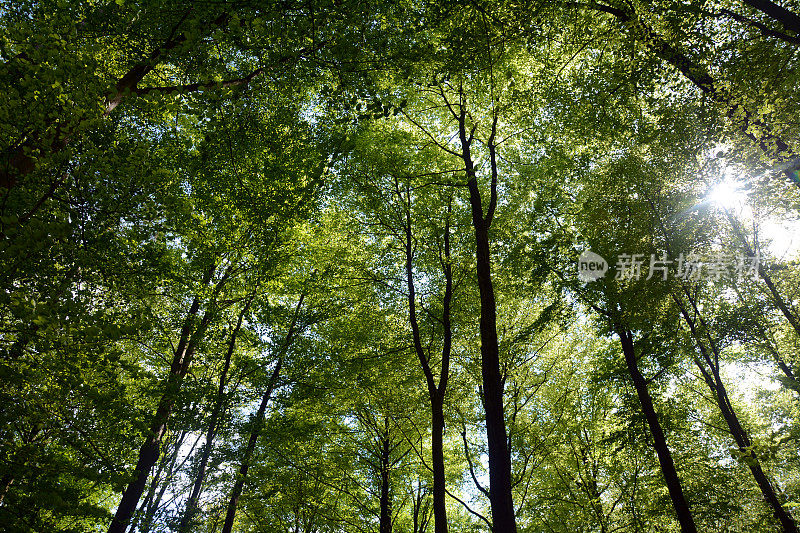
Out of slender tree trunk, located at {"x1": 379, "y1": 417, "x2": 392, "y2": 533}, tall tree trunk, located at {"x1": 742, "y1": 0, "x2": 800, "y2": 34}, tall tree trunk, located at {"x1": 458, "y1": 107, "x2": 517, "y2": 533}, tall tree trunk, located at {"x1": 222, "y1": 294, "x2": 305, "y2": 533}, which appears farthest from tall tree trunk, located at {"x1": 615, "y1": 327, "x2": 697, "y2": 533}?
tall tree trunk, located at {"x1": 222, "y1": 294, "x2": 305, "y2": 533}

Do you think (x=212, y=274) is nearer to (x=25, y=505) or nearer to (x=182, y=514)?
(x=182, y=514)

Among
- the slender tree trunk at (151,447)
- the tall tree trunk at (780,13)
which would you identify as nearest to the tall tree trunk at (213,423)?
the slender tree trunk at (151,447)

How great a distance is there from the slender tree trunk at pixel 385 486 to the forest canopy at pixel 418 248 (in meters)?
0.11

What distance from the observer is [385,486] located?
15.6m

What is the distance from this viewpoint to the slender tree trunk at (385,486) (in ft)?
49.6

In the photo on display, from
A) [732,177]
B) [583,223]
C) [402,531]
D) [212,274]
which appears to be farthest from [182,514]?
[732,177]

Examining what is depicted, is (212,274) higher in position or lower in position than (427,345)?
higher

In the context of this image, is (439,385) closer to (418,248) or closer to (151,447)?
(418,248)

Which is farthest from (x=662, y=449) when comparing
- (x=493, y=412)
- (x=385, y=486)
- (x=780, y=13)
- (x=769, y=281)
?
(x=780, y=13)

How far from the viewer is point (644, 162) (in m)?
12.7

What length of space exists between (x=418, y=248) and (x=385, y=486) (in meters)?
9.80

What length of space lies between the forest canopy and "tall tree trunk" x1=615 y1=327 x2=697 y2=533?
0.08 meters

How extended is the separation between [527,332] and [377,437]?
9.49 m

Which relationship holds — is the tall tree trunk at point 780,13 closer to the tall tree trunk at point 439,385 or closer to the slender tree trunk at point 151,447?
the tall tree trunk at point 439,385
